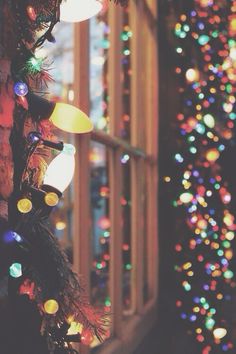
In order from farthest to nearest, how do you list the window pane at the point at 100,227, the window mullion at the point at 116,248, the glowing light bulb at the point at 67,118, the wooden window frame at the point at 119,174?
1. the window pane at the point at 100,227
2. the window mullion at the point at 116,248
3. the wooden window frame at the point at 119,174
4. the glowing light bulb at the point at 67,118

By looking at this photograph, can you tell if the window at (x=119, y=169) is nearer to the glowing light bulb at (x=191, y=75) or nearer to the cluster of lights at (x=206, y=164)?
the cluster of lights at (x=206, y=164)

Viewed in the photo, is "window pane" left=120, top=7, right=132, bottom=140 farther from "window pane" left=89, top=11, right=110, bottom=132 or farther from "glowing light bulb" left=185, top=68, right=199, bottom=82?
"glowing light bulb" left=185, top=68, right=199, bottom=82

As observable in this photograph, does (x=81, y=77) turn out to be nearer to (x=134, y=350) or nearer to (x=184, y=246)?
(x=134, y=350)

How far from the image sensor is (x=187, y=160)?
519 cm

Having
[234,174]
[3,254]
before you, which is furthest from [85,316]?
[234,174]

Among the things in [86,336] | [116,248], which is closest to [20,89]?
[86,336]

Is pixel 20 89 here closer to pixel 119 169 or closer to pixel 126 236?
pixel 119 169

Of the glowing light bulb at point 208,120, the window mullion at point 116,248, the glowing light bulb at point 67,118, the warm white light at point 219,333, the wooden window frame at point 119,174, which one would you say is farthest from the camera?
the glowing light bulb at point 208,120

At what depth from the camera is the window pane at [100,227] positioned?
497 cm

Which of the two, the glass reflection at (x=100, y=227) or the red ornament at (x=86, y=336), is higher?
the red ornament at (x=86, y=336)

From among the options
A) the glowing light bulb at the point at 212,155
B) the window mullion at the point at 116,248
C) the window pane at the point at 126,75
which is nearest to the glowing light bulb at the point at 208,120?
the glowing light bulb at the point at 212,155

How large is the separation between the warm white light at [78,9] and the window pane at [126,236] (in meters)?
2.80

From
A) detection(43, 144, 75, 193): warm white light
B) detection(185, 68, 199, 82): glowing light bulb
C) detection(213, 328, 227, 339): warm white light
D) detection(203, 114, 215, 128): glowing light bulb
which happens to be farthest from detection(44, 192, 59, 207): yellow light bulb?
detection(185, 68, 199, 82): glowing light bulb

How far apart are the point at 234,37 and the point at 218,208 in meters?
1.59
